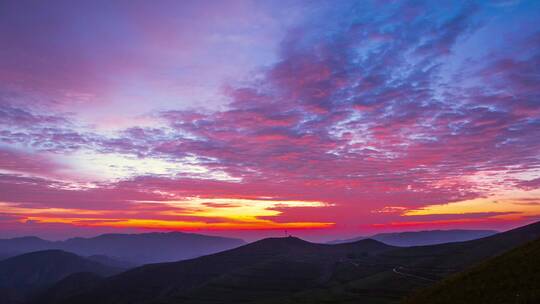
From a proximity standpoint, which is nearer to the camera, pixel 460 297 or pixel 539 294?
pixel 539 294

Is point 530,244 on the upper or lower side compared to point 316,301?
upper

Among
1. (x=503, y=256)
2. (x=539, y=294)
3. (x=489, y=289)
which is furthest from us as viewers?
(x=503, y=256)

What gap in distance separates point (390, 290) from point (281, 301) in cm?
4944

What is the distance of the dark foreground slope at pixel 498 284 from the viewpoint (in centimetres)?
4284

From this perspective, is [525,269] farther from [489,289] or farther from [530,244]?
[530,244]

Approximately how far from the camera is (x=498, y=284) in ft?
156

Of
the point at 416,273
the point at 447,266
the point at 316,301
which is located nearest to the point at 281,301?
the point at 316,301

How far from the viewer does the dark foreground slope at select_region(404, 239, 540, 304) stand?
42.8 metres

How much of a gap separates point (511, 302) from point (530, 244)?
27.1 meters

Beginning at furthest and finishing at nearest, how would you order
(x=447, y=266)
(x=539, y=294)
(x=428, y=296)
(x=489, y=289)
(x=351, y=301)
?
(x=447, y=266) → (x=351, y=301) → (x=428, y=296) → (x=489, y=289) → (x=539, y=294)

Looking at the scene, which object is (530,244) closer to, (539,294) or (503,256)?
(503,256)

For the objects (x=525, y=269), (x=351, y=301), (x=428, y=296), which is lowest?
(x=351, y=301)

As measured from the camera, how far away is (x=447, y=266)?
193 m

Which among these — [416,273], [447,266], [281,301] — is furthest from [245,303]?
[447,266]
